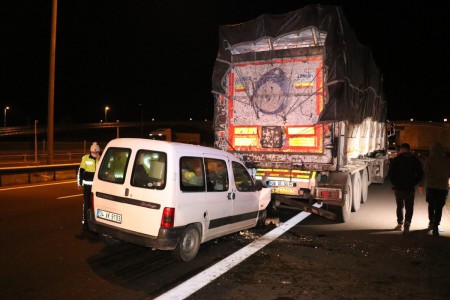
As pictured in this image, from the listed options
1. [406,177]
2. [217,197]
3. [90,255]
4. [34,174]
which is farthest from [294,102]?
→ [34,174]

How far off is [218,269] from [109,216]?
1746 mm

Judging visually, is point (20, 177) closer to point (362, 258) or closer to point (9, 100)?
point (362, 258)

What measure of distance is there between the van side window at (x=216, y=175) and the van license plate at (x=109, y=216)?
53.8 inches

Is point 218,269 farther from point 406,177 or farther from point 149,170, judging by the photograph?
point 406,177

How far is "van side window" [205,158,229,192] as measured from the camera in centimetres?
624

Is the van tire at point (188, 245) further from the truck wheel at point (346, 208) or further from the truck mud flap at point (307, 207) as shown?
the truck wheel at point (346, 208)

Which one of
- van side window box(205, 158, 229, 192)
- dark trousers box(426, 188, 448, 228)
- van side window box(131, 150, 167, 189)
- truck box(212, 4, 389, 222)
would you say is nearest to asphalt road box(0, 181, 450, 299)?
dark trousers box(426, 188, 448, 228)

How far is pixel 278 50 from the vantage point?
9172 mm

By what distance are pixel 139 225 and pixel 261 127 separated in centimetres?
468

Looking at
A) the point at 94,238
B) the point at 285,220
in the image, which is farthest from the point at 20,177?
the point at 285,220

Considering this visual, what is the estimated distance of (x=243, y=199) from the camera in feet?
23.2

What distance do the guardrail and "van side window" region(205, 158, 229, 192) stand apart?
1074cm

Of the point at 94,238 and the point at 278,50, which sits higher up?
the point at 278,50

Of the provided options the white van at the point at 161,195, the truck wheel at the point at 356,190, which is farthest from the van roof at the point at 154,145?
the truck wheel at the point at 356,190
